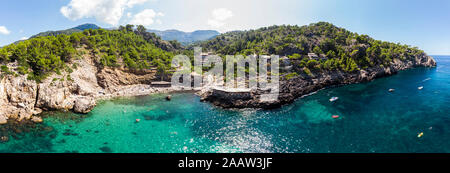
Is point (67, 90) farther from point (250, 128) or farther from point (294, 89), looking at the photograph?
point (294, 89)

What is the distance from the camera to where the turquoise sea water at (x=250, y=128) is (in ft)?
85.0

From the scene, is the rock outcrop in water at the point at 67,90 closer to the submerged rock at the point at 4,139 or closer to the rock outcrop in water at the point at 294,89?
the submerged rock at the point at 4,139

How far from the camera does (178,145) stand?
2723 cm

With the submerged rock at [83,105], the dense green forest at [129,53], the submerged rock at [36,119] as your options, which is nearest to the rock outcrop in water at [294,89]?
the dense green forest at [129,53]

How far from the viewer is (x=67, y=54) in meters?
46.0

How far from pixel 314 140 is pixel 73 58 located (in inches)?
2267

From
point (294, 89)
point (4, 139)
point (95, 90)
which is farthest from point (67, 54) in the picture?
point (294, 89)

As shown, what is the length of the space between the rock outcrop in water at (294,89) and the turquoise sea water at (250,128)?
8.40ft

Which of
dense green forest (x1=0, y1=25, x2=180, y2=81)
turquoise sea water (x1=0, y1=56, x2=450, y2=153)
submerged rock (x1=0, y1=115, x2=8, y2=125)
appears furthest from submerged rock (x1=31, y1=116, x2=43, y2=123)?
dense green forest (x1=0, y1=25, x2=180, y2=81)

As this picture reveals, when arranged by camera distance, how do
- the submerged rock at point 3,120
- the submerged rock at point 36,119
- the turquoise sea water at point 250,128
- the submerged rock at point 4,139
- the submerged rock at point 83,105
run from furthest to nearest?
the submerged rock at point 83,105
the submerged rock at point 36,119
the submerged rock at point 3,120
the turquoise sea water at point 250,128
the submerged rock at point 4,139

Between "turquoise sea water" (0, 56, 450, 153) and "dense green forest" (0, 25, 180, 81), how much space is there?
1205cm

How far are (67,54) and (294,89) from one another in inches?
2292

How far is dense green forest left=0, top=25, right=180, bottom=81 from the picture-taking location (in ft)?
121

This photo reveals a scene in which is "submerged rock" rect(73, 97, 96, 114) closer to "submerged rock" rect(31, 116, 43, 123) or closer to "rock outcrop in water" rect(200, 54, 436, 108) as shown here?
"submerged rock" rect(31, 116, 43, 123)
